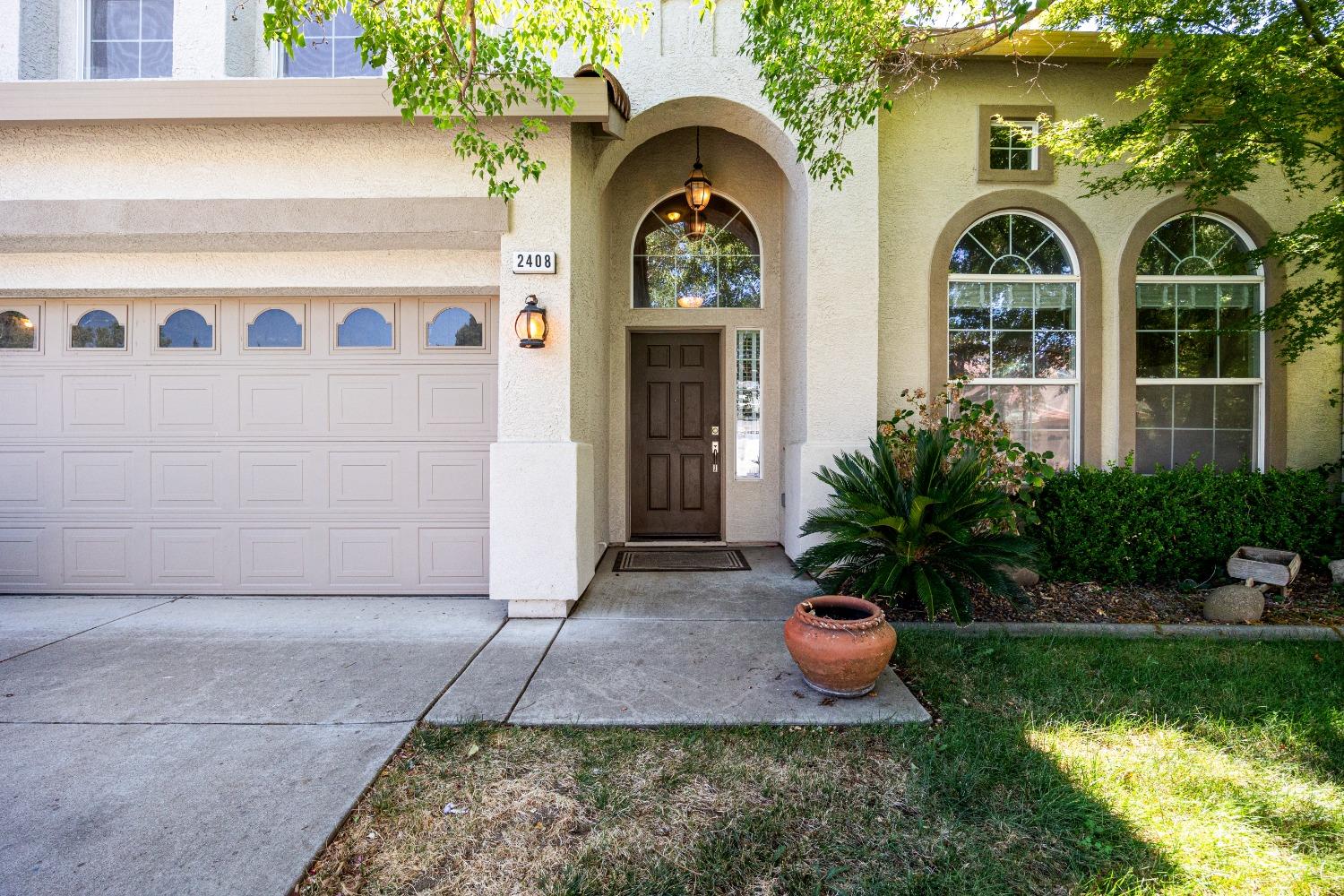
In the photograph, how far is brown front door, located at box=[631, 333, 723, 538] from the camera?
21.1 feet

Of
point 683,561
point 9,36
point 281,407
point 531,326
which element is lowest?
point 683,561

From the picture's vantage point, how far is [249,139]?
167 inches

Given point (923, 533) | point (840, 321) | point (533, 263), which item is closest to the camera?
point (923, 533)

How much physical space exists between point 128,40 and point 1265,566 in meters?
11.0

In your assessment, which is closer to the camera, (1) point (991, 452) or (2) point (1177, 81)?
(2) point (1177, 81)

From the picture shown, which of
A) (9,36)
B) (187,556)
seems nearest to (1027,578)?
(187,556)

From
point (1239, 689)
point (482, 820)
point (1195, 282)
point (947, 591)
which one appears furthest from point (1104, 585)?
point (482, 820)

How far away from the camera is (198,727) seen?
2.77m

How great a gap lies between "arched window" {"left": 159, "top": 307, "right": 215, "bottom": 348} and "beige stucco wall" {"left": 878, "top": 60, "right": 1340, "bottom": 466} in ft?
20.2

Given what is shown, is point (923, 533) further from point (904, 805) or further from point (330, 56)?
point (330, 56)

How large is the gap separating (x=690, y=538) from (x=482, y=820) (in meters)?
4.39

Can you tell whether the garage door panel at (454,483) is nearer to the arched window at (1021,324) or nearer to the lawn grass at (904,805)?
the lawn grass at (904,805)

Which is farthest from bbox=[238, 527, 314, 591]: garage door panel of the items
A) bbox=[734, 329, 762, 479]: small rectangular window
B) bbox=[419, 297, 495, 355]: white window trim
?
bbox=[734, 329, 762, 479]: small rectangular window

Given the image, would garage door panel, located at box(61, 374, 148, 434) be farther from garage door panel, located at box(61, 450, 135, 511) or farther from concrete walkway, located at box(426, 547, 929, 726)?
concrete walkway, located at box(426, 547, 929, 726)
